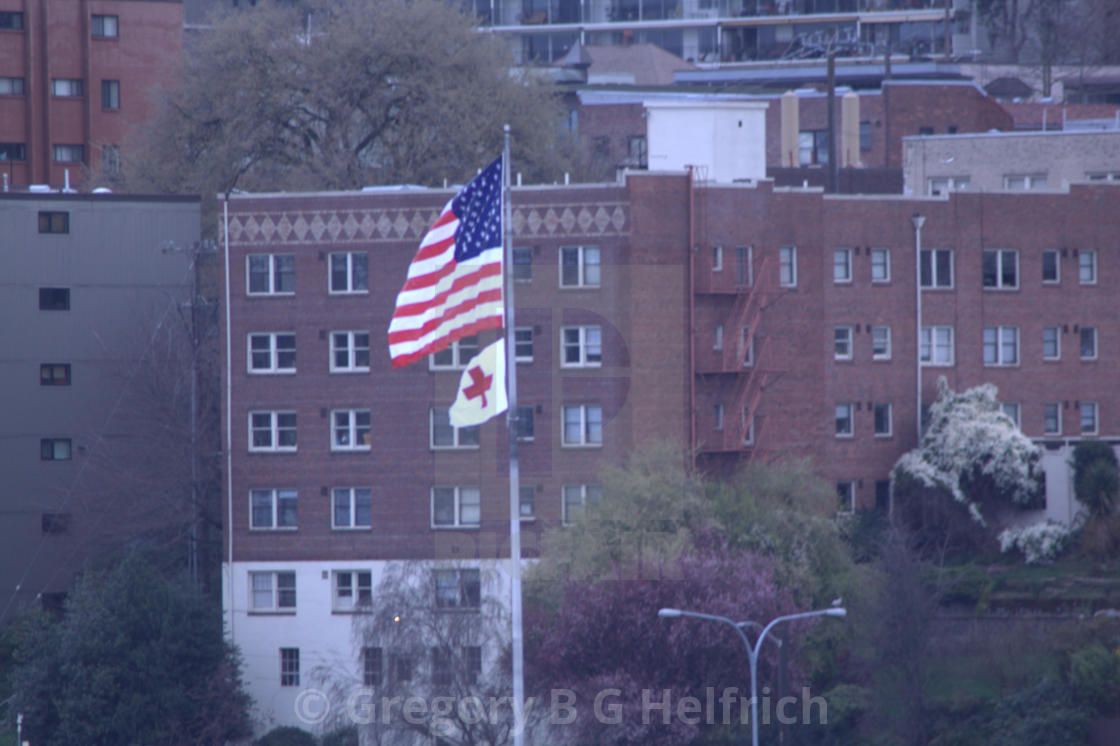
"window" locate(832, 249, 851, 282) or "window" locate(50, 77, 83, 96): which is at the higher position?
"window" locate(50, 77, 83, 96)

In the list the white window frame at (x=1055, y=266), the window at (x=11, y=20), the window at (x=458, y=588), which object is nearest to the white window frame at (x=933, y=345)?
the white window frame at (x=1055, y=266)

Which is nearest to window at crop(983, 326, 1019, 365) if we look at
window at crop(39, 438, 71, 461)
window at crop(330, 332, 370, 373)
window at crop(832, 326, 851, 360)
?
window at crop(832, 326, 851, 360)

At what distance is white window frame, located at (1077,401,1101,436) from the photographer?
61.1 metres

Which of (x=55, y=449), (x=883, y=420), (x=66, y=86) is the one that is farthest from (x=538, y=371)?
(x=66, y=86)

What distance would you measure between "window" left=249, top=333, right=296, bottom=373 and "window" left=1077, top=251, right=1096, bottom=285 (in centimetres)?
2863

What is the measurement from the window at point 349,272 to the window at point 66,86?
36615mm

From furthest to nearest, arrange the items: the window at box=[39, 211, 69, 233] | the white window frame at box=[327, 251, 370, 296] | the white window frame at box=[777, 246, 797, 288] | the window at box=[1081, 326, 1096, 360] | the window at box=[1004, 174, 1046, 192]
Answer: the window at box=[1004, 174, 1046, 192] → the window at box=[39, 211, 69, 233] → the window at box=[1081, 326, 1096, 360] → the white window frame at box=[777, 246, 797, 288] → the white window frame at box=[327, 251, 370, 296]

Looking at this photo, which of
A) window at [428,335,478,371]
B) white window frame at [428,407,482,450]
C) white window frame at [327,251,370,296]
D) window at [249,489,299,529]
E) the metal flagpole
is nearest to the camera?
the metal flagpole

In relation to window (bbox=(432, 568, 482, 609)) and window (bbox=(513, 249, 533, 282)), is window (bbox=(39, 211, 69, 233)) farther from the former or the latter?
window (bbox=(432, 568, 482, 609))

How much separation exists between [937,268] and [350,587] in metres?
23.8

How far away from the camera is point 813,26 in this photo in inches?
4560

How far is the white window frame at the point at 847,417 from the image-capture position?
5894cm

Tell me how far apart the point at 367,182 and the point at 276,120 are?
475 centimetres

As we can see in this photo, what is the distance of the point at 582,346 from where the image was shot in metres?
54.6
